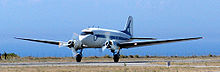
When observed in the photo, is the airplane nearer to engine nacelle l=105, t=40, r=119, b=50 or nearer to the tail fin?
engine nacelle l=105, t=40, r=119, b=50

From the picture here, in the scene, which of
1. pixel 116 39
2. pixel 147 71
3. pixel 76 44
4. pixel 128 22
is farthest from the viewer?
pixel 128 22

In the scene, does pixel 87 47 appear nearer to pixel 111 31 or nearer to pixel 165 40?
pixel 111 31

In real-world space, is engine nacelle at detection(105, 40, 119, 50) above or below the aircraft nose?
below

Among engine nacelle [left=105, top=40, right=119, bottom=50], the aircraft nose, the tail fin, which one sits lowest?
engine nacelle [left=105, top=40, right=119, bottom=50]

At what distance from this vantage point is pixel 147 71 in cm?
3541

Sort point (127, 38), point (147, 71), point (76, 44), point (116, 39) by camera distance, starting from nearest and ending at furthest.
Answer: point (147, 71) < point (76, 44) < point (116, 39) < point (127, 38)

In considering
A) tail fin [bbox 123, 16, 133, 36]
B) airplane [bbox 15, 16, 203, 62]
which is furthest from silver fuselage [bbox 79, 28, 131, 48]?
tail fin [bbox 123, 16, 133, 36]

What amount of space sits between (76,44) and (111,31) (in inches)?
248

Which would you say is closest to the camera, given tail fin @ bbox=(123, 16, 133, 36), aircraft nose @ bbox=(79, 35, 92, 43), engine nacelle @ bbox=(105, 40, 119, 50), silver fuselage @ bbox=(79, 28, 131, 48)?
aircraft nose @ bbox=(79, 35, 92, 43)

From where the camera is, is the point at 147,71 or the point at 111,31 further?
the point at 111,31

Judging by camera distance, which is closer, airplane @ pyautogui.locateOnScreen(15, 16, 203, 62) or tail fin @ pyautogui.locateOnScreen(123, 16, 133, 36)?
airplane @ pyautogui.locateOnScreen(15, 16, 203, 62)

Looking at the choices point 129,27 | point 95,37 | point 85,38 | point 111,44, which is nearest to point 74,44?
point 85,38

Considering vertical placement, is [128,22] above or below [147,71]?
above

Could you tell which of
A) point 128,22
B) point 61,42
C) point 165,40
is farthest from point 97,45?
point 128,22
